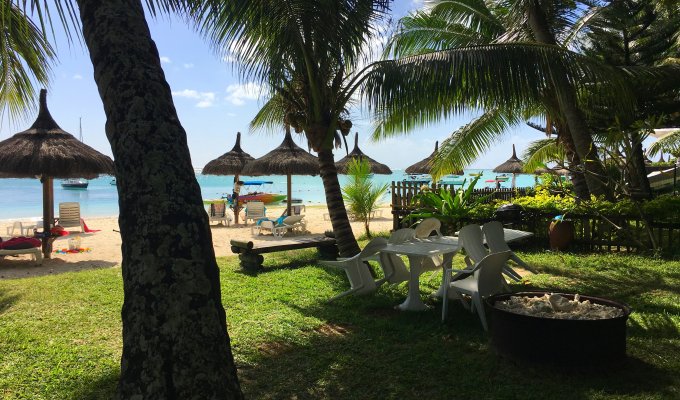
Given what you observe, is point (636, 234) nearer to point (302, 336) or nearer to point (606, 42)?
point (606, 42)

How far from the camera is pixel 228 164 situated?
18547 millimetres

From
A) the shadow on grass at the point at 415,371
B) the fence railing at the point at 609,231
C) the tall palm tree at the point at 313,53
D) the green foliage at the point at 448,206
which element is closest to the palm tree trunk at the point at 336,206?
the tall palm tree at the point at 313,53

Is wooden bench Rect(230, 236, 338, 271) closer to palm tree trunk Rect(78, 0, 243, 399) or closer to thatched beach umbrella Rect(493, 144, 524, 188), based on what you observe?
palm tree trunk Rect(78, 0, 243, 399)

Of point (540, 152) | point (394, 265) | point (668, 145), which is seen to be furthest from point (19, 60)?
point (668, 145)

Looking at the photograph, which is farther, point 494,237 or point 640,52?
point 640,52

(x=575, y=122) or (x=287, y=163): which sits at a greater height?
(x=575, y=122)

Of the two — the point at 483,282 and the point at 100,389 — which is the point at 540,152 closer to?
the point at 483,282

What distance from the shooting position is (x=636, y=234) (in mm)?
8477

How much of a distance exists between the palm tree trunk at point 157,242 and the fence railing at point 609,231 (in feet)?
25.2

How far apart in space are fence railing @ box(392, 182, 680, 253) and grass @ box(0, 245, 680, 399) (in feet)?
3.75

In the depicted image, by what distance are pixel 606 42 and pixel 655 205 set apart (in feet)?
15.3

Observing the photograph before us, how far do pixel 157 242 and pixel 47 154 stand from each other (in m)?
9.93

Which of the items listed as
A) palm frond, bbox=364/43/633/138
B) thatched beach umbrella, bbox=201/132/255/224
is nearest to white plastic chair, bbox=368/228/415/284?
palm frond, bbox=364/43/633/138

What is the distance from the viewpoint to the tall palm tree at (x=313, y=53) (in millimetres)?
6078
